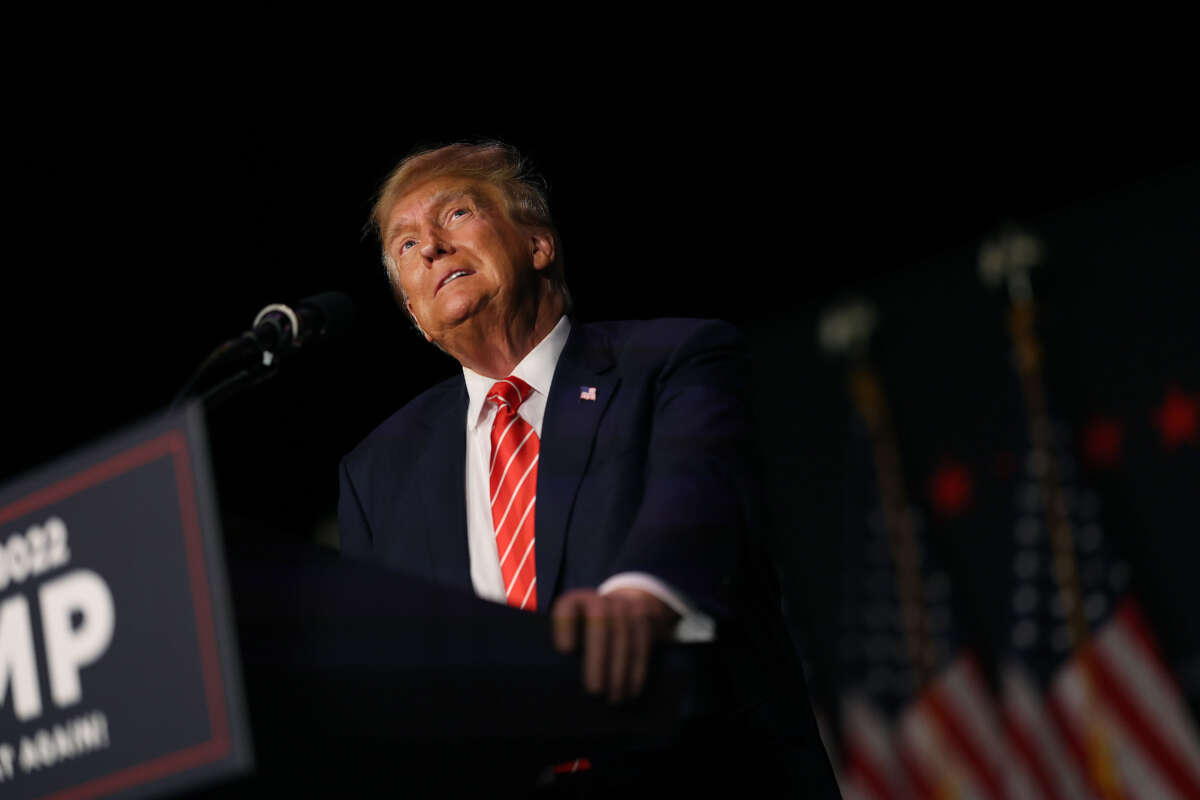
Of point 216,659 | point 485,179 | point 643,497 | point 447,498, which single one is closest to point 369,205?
point 485,179

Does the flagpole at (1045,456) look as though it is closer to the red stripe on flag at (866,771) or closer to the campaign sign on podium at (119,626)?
the red stripe on flag at (866,771)

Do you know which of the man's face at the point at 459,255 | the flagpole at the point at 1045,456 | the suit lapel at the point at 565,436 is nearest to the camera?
the suit lapel at the point at 565,436

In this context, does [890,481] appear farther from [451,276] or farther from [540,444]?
[540,444]

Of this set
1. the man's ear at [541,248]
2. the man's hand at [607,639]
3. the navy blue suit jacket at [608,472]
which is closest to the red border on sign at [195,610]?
the man's hand at [607,639]

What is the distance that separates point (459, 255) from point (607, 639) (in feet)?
2.60

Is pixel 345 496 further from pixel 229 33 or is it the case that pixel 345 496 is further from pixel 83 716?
pixel 229 33

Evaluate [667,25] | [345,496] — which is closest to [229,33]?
[667,25]

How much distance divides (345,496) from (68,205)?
A: 102 inches

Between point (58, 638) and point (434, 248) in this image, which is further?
point (434, 248)

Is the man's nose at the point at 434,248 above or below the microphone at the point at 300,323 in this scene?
above

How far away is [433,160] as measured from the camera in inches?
72.6

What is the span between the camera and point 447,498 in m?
1.53

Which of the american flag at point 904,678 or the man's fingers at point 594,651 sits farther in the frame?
the american flag at point 904,678

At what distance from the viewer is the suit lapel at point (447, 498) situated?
1482mm
